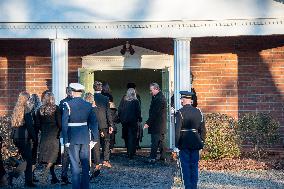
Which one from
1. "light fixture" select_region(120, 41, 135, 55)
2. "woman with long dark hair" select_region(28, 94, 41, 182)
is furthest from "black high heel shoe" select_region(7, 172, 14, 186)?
"light fixture" select_region(120, 41, 135, 55)

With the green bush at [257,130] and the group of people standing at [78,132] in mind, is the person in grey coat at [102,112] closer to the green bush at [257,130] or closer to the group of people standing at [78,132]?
the group of people standing at [78,132]

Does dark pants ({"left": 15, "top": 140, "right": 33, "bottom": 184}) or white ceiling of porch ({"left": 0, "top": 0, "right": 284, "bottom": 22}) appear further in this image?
white ceiling of porch ({"left": 0, "top": 0, "right": 284, "bottom": 22})

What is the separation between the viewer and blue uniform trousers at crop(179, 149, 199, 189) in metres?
9.80

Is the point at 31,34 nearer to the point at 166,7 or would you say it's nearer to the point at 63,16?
the point at 63,16

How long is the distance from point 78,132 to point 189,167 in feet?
5.84

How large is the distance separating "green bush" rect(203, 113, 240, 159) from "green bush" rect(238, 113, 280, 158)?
25 centimetres

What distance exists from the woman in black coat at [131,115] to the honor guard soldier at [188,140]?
511 centimetres

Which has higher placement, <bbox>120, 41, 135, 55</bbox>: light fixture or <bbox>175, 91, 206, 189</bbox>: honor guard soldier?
<bbox>120, 41, 135, 55</bbox>: light fixture

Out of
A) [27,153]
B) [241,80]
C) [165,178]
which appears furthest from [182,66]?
[27,153]

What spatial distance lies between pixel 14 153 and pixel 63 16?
3244 millimetres

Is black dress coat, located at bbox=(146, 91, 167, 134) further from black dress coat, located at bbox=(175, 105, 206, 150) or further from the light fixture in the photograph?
A: black dress coat, located at bbox=(175, 105, 206, 150)

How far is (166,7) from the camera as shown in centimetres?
1452

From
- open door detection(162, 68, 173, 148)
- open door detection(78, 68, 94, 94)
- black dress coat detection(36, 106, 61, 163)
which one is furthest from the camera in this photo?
open door detection(78, 68, 94, 94)

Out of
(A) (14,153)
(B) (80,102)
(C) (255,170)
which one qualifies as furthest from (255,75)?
(B) (80,102)
